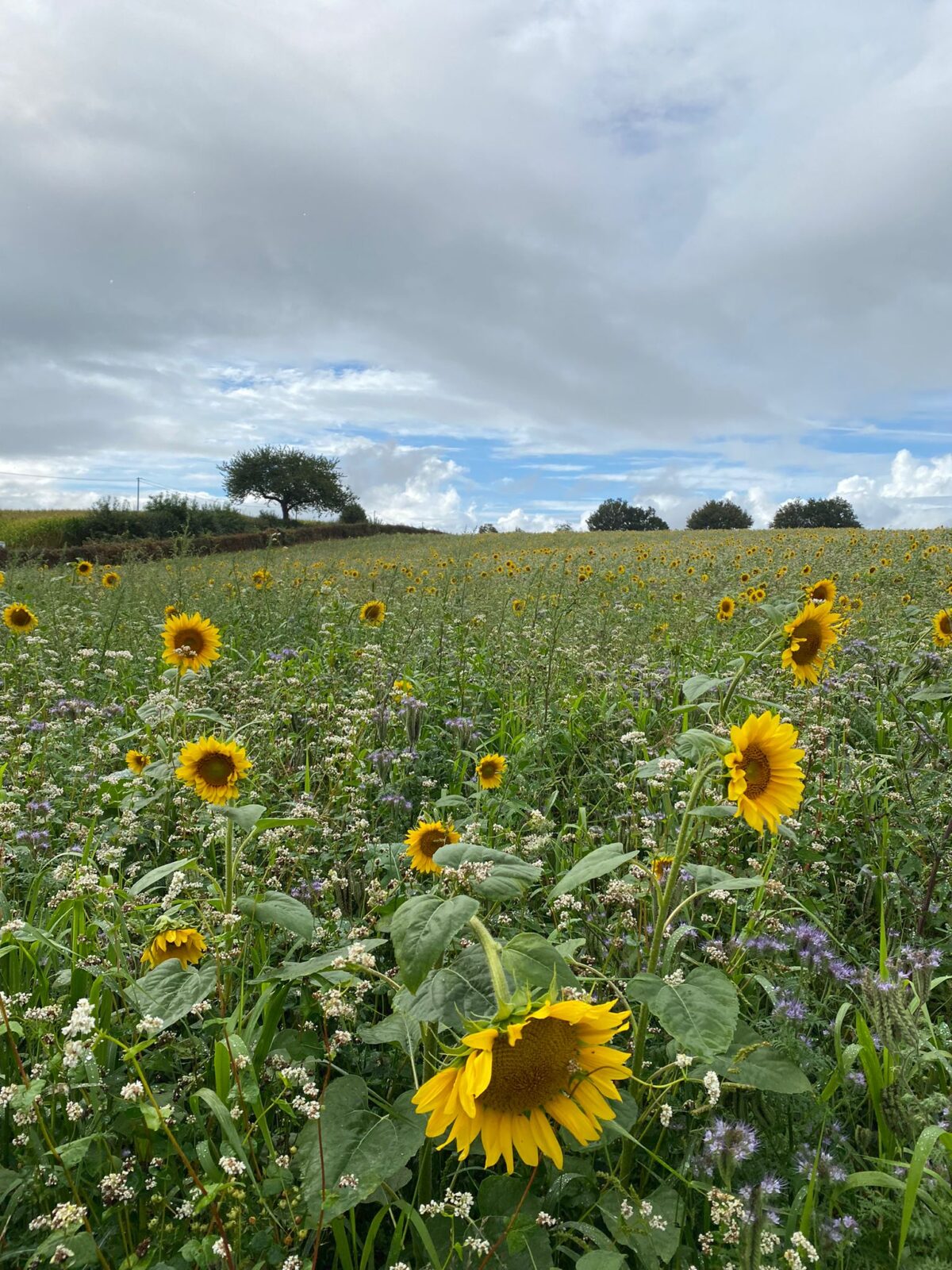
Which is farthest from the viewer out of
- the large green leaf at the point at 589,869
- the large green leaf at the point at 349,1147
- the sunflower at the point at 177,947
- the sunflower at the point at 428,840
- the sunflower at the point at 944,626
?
the sunflower at the point at 944,626

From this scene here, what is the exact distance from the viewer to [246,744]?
3.60 metres

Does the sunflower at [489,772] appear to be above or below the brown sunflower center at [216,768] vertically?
below

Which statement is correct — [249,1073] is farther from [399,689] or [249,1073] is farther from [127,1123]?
[399,689]

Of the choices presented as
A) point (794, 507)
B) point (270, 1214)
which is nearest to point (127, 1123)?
point (270, 1214)

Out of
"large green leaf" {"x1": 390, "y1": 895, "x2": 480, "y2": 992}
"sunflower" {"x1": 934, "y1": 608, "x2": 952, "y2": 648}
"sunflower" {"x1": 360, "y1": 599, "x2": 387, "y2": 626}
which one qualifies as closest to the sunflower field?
"large green leaf" {"x1": 390, "y1": 895, "x2": 480, "y2": 992}

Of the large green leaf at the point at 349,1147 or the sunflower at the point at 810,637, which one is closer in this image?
the large green leaf at the point at 349,1147

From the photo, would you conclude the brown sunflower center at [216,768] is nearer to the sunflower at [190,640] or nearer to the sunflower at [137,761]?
the sunflower at [137,761]

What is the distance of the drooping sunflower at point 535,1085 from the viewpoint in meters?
1.15

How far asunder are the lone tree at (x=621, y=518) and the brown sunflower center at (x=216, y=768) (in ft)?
156

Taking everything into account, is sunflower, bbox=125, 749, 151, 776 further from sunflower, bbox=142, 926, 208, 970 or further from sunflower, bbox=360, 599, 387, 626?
sunflower, bbox=360, 599, 387, 626

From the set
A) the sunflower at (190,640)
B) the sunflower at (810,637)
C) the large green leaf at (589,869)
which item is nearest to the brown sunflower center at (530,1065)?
the large green leaf at (589,869)

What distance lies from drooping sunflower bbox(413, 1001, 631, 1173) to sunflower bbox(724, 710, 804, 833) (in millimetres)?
744

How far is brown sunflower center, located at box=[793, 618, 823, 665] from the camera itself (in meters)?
2.50

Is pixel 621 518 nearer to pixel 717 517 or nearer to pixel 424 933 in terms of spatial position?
pixel 717 517
